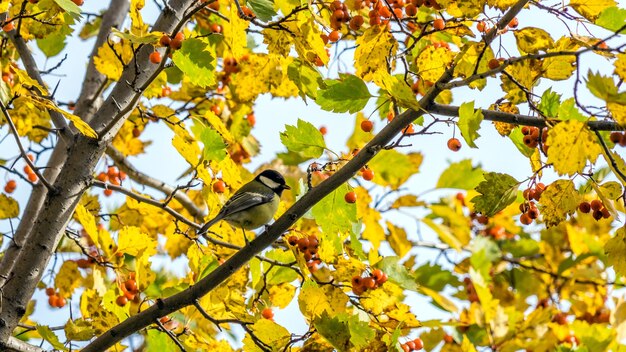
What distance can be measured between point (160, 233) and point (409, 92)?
2.53 m

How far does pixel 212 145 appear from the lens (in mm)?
2686

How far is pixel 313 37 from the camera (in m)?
2.47

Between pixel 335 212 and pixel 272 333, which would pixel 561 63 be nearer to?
pixel 335 212

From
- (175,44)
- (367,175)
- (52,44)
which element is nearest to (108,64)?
(52,44)

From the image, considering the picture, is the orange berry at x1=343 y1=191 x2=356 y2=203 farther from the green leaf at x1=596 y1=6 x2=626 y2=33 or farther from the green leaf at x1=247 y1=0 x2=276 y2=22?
the green leaf at x1=596 y1=6 x2=626 y2=33

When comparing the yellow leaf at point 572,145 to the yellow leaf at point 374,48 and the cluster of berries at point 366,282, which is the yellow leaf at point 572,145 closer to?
the yellow leaf at point 374,48

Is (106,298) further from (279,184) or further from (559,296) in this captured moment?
(559,296)

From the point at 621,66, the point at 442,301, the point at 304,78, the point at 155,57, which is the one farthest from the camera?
the point at 442,301

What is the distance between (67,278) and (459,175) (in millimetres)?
2028

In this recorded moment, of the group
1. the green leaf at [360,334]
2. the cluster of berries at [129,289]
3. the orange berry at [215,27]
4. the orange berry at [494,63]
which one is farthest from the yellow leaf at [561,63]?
the orange berry at [215,27]

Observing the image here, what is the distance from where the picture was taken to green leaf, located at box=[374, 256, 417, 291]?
281cm

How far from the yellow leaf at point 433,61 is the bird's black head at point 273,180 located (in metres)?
1.42

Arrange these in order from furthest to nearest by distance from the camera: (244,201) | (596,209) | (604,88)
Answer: (244,201), (596,209), (604,88)

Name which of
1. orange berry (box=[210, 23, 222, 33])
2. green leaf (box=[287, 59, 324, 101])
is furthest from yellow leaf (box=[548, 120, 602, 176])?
orange berry (box=[210, 23, 222, 33])
